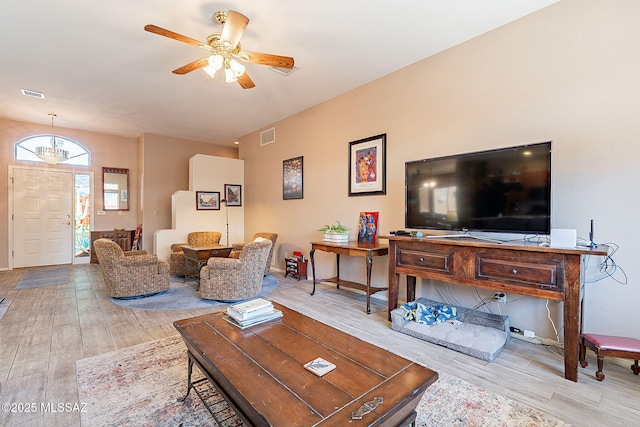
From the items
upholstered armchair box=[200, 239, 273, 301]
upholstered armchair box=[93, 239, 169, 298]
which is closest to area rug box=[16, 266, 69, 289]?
upholstered armchair box=[93, 239, 169, 298]

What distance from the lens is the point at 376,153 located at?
4184 mm

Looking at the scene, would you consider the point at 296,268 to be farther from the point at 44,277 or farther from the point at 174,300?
the point at 44,277

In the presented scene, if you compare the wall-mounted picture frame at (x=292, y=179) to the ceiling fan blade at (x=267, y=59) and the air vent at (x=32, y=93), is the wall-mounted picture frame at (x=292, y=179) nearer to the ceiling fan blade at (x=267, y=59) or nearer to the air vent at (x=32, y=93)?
the ceiling fan blade at (x=267, y=59)

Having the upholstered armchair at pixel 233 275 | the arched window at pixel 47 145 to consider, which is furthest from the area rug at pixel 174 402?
the arched window at pixel 47 145

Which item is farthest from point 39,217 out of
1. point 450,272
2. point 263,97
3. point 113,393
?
point 450,272

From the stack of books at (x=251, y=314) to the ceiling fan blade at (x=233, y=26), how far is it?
229cm

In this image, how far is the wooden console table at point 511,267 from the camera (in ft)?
7.09

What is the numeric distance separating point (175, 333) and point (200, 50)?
10.6 feet

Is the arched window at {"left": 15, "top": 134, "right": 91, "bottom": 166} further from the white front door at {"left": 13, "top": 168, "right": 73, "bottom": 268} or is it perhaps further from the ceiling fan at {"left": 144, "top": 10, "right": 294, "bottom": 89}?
the ceiling fan at {"left": 144, "top": 10, "right": 294, "bottom": 89}

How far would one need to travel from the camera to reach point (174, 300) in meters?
4.14

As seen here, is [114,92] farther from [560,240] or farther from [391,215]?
[560,240]

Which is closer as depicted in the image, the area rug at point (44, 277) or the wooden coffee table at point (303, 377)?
the wooden coffee table at point (303, 377)

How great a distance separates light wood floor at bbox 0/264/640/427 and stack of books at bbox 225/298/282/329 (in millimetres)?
1022

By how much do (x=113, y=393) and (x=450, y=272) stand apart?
285cm
